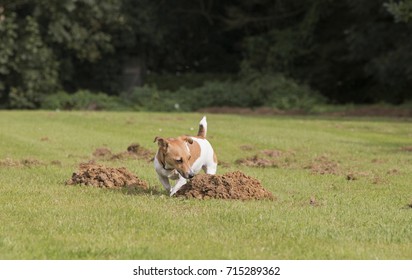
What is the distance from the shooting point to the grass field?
776 cm

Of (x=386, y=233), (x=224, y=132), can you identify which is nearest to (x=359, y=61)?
(x=224, y=132)

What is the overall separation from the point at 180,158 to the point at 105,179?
6.07 feet

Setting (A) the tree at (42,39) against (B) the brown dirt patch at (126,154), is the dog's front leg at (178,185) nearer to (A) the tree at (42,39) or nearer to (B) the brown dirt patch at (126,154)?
(B) the brown dirt patch at (126,154)

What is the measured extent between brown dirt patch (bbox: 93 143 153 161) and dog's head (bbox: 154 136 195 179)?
19.2 ft

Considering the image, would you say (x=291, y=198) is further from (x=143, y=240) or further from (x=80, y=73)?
(x=80, y=73)

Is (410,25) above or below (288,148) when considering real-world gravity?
above

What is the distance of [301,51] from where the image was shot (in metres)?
45.2

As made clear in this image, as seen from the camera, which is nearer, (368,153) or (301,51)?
(368,153)

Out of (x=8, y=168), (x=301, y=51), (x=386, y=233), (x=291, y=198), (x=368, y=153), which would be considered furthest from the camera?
(x=301, y=51)

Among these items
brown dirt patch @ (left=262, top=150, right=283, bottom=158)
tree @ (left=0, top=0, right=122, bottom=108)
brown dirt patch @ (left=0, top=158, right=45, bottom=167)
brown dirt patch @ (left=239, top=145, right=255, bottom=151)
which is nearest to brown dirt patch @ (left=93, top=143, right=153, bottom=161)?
brown dirt patch @ (left=0, top=158, right=45, bottom=167)

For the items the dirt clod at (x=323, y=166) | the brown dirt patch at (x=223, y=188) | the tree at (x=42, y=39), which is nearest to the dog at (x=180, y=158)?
the brown dirt patch at (x=223, y=188)

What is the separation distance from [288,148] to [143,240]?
11.6 m

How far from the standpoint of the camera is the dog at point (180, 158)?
10531 mm

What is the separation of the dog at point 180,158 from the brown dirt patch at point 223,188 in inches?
5.5
